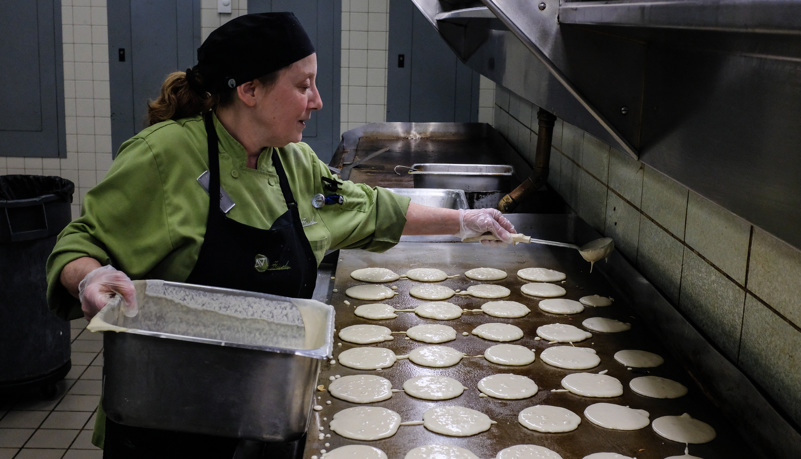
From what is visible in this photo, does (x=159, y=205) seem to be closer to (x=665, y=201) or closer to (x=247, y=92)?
(x=247, y=92)

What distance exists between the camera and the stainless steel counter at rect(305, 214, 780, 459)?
167 cm

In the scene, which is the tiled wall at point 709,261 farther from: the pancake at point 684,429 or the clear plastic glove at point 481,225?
the clear plastic glove at point 481,225

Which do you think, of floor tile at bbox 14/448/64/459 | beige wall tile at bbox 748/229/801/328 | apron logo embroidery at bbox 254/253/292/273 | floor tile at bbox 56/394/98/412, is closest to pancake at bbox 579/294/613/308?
beige wall tile at bbox 748/229/801/328

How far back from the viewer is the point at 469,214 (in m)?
2.37

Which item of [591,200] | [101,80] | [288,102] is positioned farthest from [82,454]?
[101,80]

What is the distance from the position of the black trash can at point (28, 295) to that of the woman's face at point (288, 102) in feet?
7.09

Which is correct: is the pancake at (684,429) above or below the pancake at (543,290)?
below

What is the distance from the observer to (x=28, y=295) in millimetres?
3684

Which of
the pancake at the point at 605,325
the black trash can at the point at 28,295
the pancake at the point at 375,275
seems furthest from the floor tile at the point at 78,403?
the pancake at the point at 605,325

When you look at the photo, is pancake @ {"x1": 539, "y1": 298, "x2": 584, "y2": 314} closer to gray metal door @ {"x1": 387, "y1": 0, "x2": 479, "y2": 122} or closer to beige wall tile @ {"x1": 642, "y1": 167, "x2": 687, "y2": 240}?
beige wall tile @ {"x1": 642, "y1": 167, "x2": 687, "y2": 240}

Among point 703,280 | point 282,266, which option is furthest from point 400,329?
point 703,280

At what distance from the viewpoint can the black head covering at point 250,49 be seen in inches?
75.0

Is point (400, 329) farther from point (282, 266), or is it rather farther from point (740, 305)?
point (740, 305)

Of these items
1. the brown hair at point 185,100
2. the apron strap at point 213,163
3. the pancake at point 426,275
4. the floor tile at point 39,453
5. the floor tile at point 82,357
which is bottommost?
the floor tile at point 39,453
